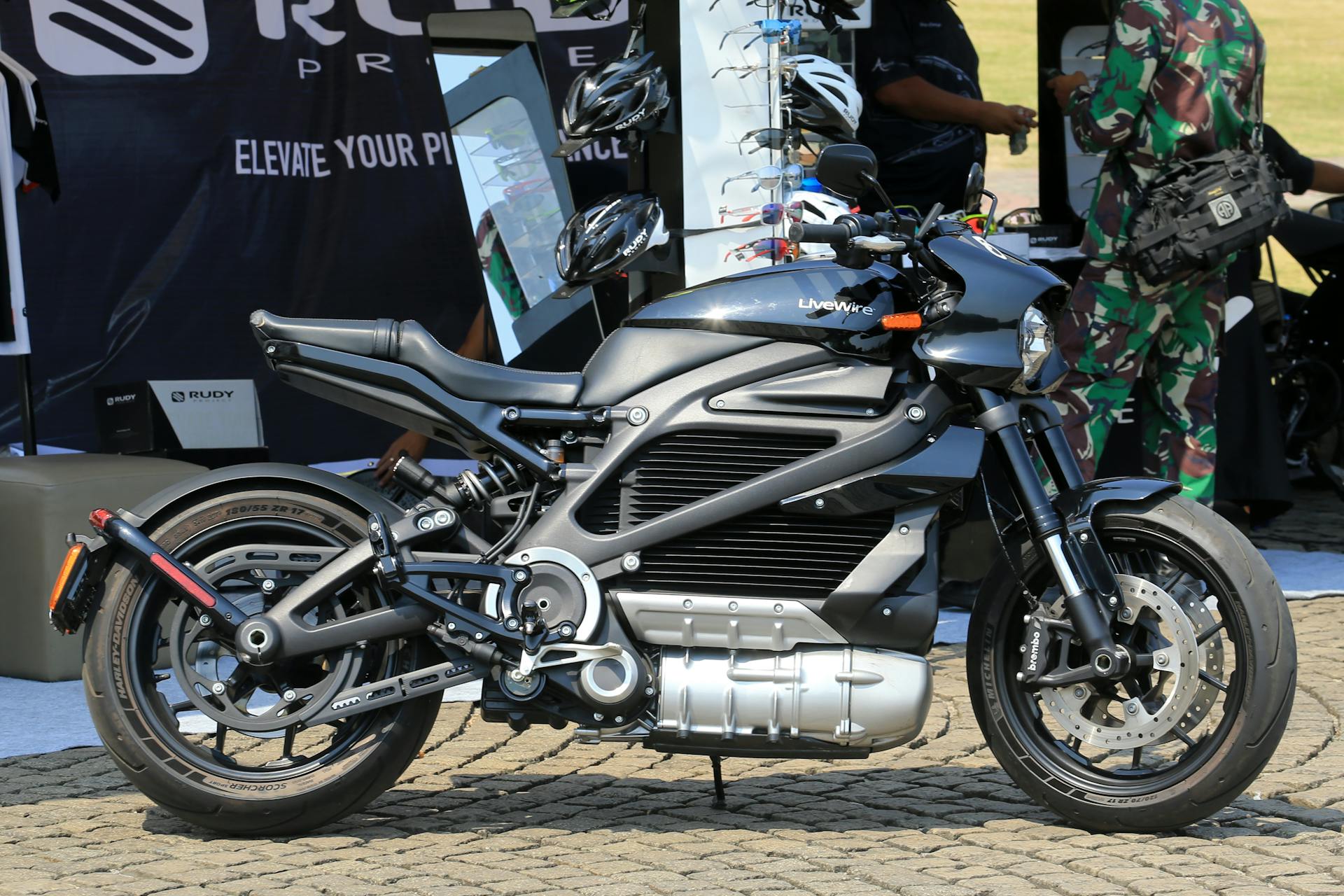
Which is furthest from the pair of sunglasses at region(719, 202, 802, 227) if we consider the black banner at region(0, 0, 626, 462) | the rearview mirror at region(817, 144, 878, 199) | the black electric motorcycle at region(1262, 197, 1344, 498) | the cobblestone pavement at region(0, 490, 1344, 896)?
the black electric motorcycle at region(1262, 197, 1344, 498)

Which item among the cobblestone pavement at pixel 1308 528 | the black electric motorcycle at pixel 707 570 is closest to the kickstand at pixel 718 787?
the black electric motorcycle at pixel 707 570

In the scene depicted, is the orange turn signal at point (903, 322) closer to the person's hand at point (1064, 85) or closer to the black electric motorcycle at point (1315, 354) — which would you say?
the person's hand at point (1064, 85)

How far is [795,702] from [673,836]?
0.46m

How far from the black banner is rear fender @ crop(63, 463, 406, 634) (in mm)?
3551

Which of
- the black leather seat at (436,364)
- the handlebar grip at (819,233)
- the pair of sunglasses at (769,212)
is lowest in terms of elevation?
the black leather seat at (436,364)

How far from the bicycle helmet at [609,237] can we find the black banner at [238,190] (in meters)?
2.56

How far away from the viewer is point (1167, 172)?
641cm

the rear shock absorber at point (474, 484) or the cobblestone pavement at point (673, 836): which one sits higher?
the rear shock absorber at point (474, 484)

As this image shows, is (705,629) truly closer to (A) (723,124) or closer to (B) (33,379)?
(A) (723,124)

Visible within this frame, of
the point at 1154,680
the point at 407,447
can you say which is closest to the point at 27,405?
the point at 407,447

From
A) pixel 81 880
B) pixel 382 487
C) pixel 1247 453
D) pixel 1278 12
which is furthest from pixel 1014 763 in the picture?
pixel 1278 12

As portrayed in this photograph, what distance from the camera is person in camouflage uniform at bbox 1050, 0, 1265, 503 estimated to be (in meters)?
6.31

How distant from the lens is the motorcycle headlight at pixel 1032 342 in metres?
4.06

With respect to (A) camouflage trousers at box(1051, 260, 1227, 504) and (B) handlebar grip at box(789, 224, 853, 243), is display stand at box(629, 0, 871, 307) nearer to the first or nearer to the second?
(B) handlebar grip at box(789, 224, 853, 243)
